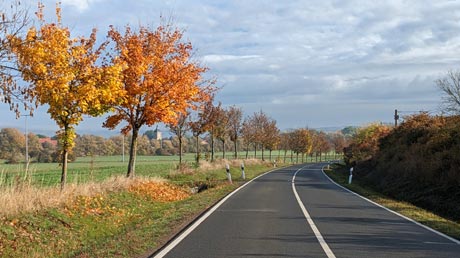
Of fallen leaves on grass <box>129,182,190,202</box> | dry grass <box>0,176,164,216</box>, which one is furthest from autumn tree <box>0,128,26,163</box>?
dry grass <box>0,176,164,216</box>

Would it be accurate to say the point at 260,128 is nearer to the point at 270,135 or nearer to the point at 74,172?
the point at 270,135

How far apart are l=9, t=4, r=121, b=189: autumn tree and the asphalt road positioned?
511 cm

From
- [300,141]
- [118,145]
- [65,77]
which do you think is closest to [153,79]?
[65,77]

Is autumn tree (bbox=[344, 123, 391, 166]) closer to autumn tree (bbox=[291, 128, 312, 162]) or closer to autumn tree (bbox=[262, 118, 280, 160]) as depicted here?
autumn tree (bbox=[262, 118, 280, 160])

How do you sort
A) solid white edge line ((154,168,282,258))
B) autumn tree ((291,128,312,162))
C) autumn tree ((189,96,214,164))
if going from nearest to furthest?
solid white edge line ((154,168,282,258))
autumn tree ((189,96,214,164))
autumn tree ((291,128,312,162))

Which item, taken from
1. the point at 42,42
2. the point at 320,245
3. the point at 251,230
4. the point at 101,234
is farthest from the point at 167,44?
the point at 320,245

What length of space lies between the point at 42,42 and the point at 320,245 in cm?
872

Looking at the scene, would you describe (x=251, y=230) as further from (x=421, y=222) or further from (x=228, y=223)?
(x=421, y=222)

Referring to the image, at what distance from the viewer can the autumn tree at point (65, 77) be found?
38.5ft

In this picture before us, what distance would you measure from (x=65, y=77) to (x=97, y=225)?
424 cm

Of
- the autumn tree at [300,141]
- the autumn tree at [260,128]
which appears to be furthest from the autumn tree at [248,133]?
the autumn tree at [300,141]

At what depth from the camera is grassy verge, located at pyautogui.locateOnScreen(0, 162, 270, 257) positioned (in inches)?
373

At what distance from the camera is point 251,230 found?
11.0 meters

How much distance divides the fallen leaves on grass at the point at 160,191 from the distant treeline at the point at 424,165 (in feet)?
34.5
